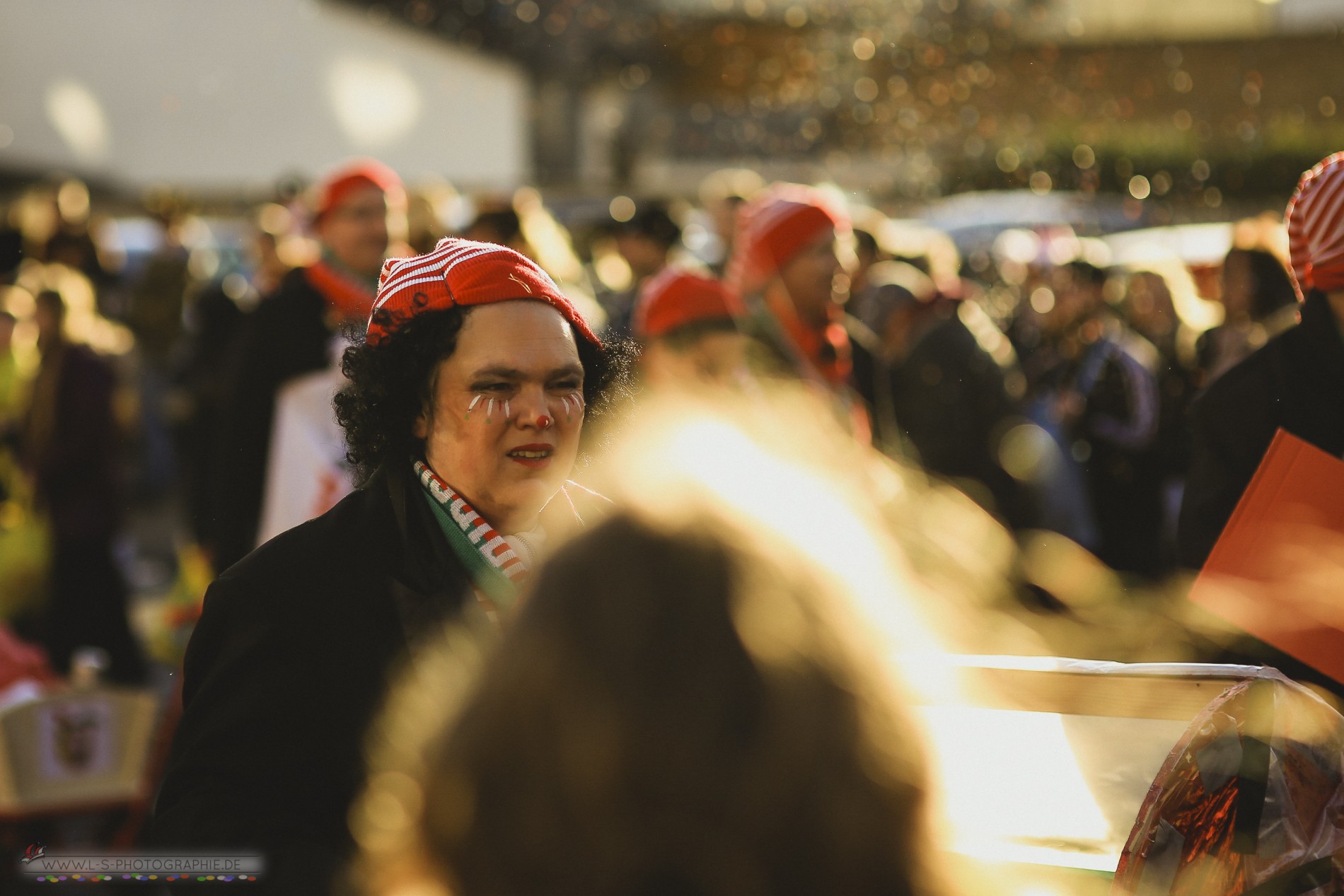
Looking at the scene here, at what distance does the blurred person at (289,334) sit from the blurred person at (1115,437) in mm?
3037

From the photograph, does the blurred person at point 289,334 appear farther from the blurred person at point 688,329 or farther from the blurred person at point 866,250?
the blurred person at point 866,250

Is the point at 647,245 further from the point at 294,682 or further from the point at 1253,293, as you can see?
the point at 294,682

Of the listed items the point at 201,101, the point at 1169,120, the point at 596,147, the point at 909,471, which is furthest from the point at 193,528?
the point at 596,147

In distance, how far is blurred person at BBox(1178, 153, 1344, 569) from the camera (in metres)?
2.54

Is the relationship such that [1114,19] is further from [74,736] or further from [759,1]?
[74,736]

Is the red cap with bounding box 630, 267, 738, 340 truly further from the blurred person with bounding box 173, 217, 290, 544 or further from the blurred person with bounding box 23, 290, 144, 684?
the blurred person with bounding box 173, 217, 290, 544

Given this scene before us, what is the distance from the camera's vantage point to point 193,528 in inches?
319

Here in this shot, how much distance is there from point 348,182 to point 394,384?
2.47 metres

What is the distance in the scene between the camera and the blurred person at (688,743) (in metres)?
0.86

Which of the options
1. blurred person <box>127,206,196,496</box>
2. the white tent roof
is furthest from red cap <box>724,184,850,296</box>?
the white tent roof

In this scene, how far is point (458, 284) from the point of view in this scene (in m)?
2.01

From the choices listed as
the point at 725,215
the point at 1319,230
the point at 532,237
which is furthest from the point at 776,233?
the point at 725,215

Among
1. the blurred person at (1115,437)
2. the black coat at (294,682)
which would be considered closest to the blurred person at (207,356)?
the blurred person at (1115,437)

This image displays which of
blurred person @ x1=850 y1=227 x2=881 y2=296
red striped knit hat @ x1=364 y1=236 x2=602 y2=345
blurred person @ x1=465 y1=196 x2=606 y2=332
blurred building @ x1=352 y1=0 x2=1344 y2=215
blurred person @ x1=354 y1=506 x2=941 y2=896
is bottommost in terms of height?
blurred person @ x1=354 y1=506 x2=941 y2=896
